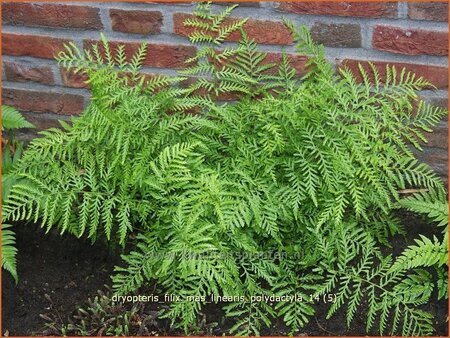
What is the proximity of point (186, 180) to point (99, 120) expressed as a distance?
12.0 inches

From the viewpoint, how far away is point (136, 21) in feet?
7.61

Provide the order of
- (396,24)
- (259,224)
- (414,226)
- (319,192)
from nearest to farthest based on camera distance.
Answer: (259,224), (319,192), (396,24), (414,226)

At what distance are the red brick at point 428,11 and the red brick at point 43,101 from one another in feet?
4.03

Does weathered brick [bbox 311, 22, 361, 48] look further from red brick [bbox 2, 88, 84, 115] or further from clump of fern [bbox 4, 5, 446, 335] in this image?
red brick [bbox 2, 88, 84, 115]

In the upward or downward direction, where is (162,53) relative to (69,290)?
upward

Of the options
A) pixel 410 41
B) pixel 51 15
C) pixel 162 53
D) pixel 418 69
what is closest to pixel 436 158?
pixel 418 69

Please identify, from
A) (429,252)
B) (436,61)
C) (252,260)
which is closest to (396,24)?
(436,61)

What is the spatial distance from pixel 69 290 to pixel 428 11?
1.47 metres

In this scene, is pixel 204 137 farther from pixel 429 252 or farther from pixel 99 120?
pixel 429 252

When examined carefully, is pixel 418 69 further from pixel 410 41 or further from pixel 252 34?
pixel 252 34

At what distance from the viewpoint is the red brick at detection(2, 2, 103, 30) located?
7.68ft

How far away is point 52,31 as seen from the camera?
2.41 meters

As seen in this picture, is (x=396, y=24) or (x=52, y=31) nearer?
(x=396, y=24)

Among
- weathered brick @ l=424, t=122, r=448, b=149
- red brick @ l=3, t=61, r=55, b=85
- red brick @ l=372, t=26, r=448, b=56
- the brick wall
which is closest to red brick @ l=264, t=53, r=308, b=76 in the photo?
the brick wall
